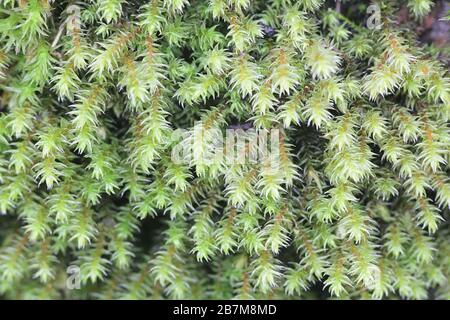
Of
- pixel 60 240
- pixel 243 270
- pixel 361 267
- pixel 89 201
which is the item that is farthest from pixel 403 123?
pixel 60 240

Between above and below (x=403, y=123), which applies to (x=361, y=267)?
below

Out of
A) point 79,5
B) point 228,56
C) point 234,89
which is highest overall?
point 79,5

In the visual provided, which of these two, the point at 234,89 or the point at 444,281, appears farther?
the point at 444,281

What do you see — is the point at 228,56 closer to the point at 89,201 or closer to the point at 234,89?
the point at 234,89

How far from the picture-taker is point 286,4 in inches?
55.1

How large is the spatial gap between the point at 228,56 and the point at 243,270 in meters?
0.68
